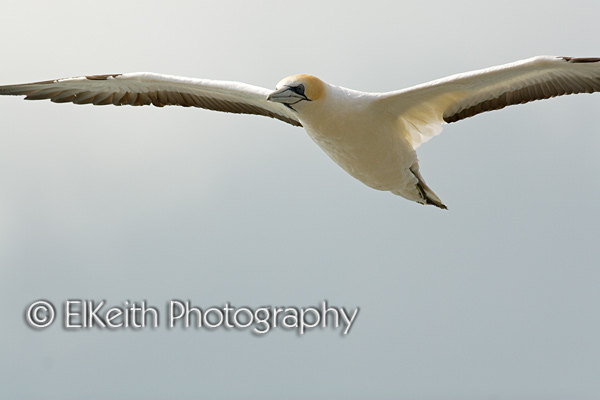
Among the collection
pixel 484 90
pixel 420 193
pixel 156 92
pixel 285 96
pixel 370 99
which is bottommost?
pixel 420 193

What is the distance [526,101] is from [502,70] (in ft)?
4.52

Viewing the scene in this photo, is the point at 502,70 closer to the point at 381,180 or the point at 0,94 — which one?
the point at 381,180

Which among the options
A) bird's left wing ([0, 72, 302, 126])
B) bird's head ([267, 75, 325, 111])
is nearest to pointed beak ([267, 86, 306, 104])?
bird's head ([267, 75, 325, 111])

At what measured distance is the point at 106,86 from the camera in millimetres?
15547

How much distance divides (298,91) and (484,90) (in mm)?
3149

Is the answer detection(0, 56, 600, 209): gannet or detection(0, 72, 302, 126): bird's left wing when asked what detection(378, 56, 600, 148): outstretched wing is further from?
detection(0, 72, 302, 126): bird's left wing

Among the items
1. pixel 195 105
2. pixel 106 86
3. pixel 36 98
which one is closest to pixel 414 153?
pixel 195 105

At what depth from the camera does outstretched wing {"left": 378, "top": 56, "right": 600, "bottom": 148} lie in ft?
43.9

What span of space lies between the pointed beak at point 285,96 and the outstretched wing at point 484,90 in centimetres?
147

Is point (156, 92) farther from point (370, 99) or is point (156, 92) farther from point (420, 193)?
point (420, 193)

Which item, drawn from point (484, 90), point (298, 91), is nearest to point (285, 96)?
point (298, 91)

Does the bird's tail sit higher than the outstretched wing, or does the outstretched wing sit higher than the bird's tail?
the outstretched wing

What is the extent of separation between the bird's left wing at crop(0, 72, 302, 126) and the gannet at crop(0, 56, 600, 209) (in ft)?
0.05

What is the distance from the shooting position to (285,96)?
13.0m
